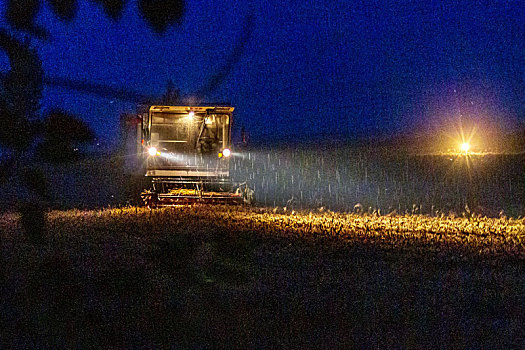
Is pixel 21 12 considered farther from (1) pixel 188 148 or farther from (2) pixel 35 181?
(1) pixel 188 148

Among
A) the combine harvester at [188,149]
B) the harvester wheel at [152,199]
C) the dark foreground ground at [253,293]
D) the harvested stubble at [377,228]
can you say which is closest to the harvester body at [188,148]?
the combine harvester at [188,149]

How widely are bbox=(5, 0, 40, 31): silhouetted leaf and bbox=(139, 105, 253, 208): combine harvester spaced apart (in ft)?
54.4

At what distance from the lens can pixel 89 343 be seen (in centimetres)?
489

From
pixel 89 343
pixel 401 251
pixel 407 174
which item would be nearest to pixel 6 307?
pixel 89 343

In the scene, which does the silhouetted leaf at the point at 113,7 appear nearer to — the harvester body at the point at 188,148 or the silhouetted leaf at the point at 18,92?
the silhouetted leaf at the point at 18,92

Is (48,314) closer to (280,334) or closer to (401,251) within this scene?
(280,334)

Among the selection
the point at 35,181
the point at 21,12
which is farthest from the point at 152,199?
the point at 21,12

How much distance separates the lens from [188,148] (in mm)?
20969

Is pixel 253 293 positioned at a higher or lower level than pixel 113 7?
lower

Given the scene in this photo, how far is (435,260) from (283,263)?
2.11 m

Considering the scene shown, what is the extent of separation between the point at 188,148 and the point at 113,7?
706 inches

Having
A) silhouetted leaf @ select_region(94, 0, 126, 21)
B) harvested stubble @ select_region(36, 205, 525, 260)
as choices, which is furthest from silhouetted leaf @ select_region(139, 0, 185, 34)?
harvested stubble @ select_region(36, 205, 525, 260)

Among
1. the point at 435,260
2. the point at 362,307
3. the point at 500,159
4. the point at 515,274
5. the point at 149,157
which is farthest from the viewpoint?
the point at 500,159

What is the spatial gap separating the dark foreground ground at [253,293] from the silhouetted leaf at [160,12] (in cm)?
133
